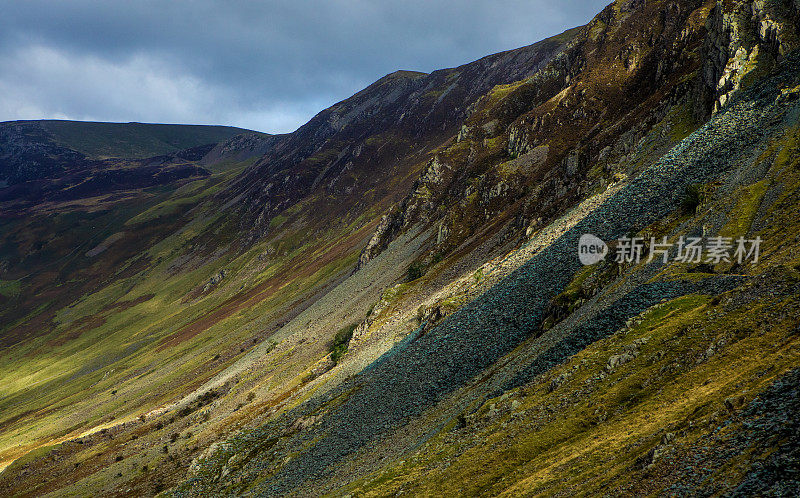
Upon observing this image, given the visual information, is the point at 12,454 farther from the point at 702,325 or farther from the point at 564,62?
the point at 564,62

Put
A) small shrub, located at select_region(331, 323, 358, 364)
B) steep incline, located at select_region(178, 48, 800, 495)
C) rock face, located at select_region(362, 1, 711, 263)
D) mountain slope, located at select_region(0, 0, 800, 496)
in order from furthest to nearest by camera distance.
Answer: rock face, located at select_region(362, 1, 711, 263) < small shrub, located at select_region(331, 323, 358, 364) < steep incline, located at select_region(178, 48, 800, 495) < mountain slope, located at select_region(0, 0, 800, 496)

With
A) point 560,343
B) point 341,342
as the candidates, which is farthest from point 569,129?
point 560,343

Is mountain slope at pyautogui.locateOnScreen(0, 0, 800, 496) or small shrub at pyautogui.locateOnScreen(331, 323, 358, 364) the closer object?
mountain slope at pyautogui.locateOnScreen(0, 0, 800, 496)

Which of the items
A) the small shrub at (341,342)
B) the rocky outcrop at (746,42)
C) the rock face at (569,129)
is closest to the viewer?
the rocky outcrop at (746,42)

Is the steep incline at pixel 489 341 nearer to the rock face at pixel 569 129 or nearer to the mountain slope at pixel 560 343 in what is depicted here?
the mountain slope at pixel 560 343

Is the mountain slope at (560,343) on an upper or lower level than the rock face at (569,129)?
lower

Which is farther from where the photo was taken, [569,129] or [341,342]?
[569,129]

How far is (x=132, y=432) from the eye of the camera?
85688 mm

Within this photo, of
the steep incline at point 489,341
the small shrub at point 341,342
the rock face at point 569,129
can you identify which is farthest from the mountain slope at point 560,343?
the rock face at point 569,129

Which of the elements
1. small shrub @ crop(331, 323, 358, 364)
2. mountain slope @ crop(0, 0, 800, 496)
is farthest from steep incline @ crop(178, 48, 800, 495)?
small shrub @ crop(331, 323, 358, 364)

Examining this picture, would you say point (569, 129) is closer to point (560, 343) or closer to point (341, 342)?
point (341, 342)

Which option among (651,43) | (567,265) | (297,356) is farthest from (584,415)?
(651,43)

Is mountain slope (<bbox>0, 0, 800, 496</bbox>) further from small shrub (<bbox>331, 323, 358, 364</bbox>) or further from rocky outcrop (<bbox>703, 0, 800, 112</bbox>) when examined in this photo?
small shrub (<bbox>331, 323, 358, 364</bbox>)

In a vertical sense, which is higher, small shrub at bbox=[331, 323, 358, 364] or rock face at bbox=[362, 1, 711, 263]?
rock face at bbox=[362, 1, 711, 263]
